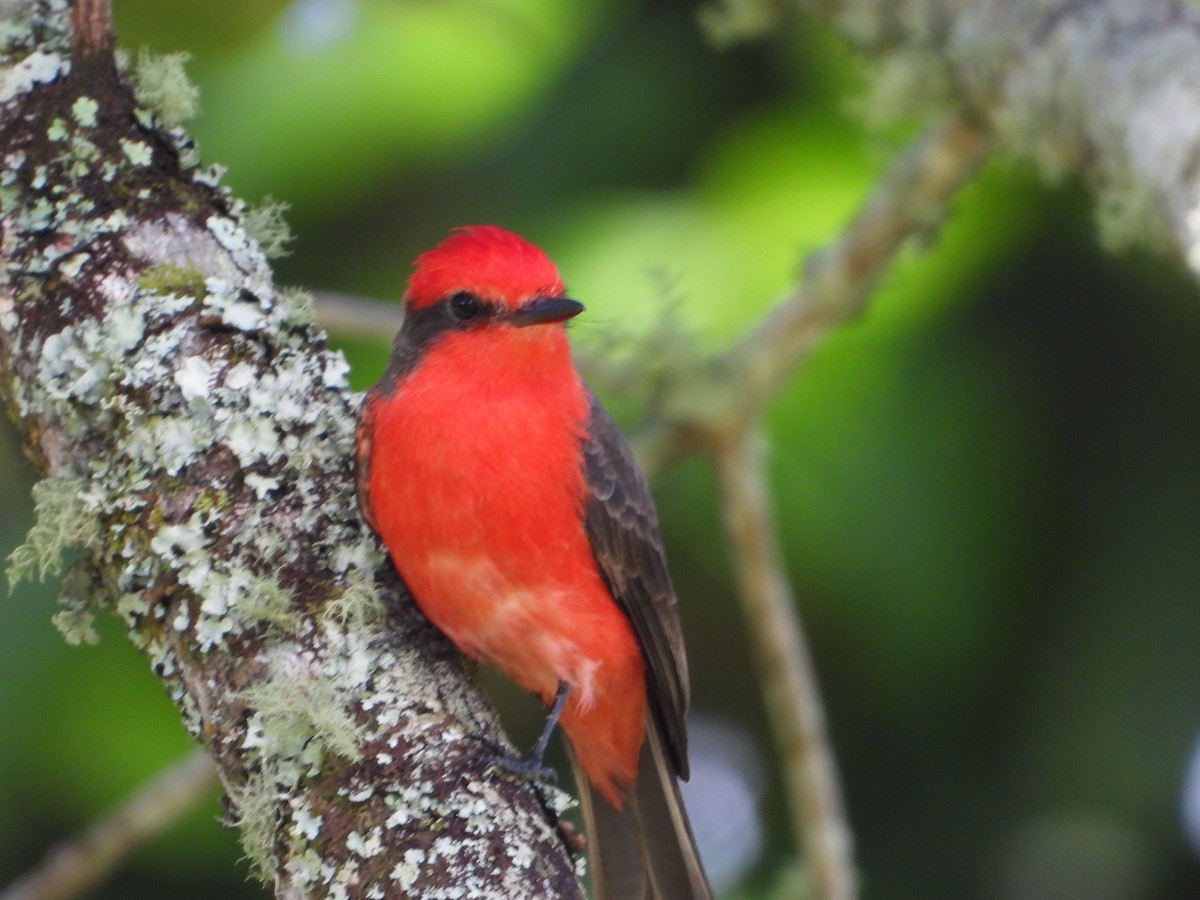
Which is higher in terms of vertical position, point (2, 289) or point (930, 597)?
point (2, 289)

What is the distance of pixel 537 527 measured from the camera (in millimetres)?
3604

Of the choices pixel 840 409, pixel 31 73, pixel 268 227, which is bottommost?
pixel 840 409

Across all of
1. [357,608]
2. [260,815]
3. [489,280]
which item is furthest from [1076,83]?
[260,815]

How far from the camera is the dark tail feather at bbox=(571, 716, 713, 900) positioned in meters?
3.99

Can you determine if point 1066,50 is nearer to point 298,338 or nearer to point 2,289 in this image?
point 298,338

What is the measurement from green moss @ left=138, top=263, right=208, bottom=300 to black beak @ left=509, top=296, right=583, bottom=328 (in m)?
0.87

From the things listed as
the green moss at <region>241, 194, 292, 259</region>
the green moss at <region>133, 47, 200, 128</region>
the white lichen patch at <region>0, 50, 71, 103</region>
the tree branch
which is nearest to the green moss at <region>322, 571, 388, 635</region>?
the green moss at <region>241, 194, 292, 259</region>

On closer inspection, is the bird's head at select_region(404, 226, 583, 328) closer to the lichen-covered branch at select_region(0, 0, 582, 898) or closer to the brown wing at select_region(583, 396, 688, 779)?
the brown wing at select_region(583, 396, 688, 779)

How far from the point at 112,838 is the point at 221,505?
191 centimetres

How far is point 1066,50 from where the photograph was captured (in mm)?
3490

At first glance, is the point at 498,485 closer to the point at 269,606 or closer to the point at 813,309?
the point at 269,606

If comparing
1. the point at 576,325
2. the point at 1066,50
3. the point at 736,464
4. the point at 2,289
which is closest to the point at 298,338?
the point at 2,289

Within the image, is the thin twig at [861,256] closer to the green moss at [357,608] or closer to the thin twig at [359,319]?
the thin twig at [359,319]

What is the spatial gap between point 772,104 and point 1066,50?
2591 mm
